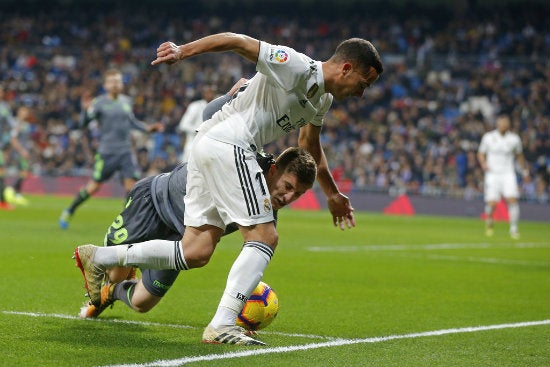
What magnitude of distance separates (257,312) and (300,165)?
3.35 feet

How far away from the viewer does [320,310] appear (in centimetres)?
734

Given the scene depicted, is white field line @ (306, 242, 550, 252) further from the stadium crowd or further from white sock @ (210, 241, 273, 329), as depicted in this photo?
the stadium crowd

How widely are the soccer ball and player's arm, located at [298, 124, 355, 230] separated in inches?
31.6

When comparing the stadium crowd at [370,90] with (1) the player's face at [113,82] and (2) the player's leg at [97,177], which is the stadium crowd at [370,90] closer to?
(2) the player's leg at [97,177]

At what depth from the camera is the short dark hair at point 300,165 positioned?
562 cm

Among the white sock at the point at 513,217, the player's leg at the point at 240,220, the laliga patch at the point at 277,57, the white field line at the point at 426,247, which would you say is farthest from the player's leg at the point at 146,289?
the white sock at the point at 513,217

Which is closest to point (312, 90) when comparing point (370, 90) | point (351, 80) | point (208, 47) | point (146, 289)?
point (351, 80)

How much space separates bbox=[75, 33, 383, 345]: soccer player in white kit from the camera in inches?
209

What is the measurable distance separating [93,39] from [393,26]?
13419mm

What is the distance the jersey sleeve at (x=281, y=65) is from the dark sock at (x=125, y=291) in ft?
6.30

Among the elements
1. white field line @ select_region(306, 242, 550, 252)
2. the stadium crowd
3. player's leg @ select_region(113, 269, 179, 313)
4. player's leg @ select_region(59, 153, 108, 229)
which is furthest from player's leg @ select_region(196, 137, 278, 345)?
the stadium crowd

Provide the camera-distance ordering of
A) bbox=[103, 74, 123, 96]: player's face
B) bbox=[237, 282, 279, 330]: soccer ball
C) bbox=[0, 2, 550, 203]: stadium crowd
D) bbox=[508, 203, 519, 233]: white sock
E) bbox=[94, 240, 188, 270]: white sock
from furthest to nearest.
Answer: bbox=[0, 2, 550, 203]: stadium crowd → bbox=[508, 203, 519, 233]: white sock → bbox=[103, 74, 123, 96]: player's face → bbox=[237, 282, 279, 330]: soccer ball → bbox=[94, 240, 188, 270]: white sock

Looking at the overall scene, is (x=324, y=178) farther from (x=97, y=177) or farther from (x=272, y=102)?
(x=97, y=177)

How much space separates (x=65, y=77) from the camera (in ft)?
124
